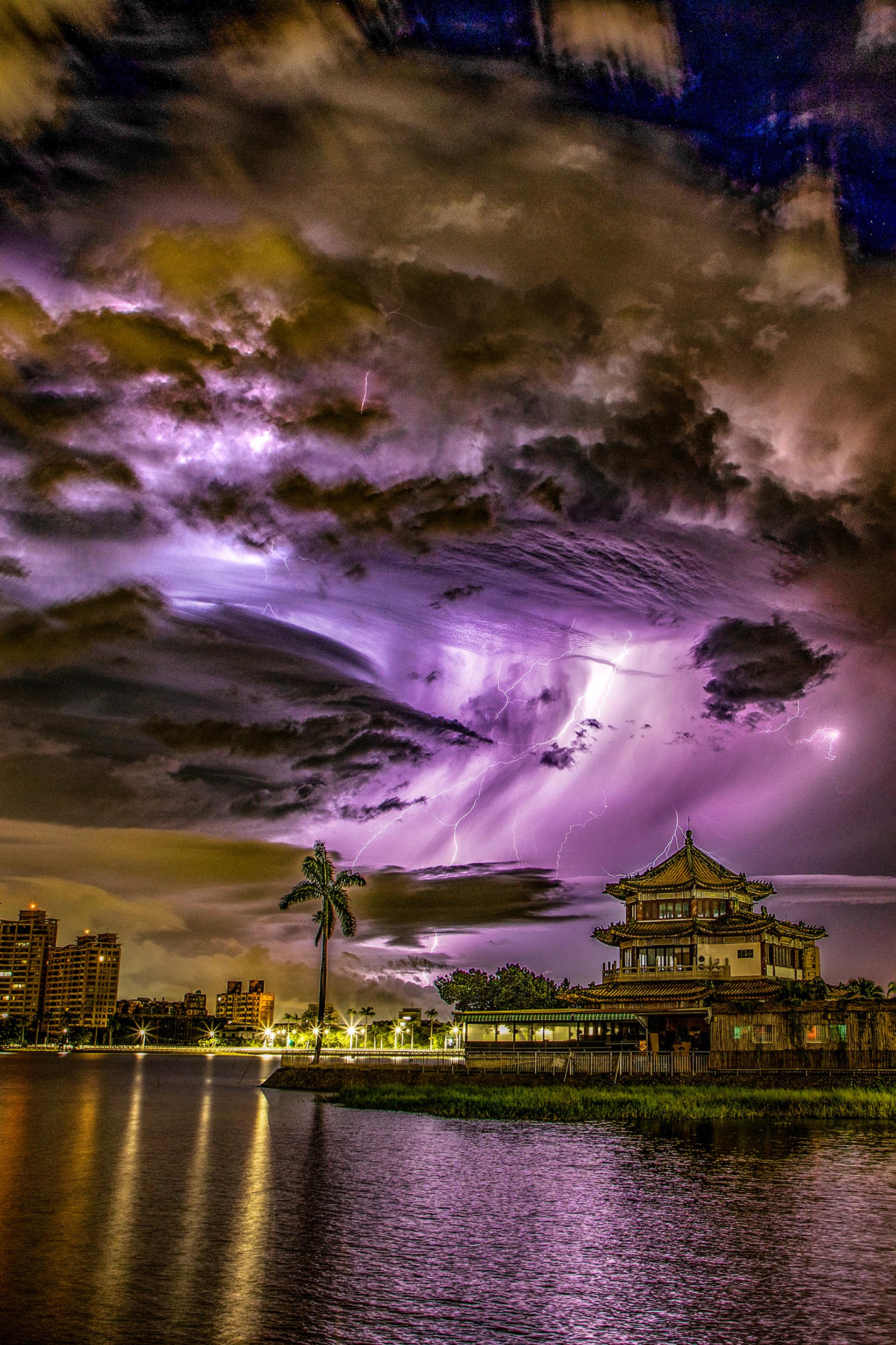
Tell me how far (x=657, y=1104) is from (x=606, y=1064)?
9148mm

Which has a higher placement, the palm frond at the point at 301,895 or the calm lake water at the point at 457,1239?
the palm frond at the point at 301,895

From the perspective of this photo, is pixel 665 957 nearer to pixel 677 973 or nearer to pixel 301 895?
pixel 677 973

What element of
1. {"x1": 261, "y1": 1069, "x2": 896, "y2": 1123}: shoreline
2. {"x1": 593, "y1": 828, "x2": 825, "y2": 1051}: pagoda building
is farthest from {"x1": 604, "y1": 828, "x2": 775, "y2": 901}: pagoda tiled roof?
{"x1": 261, "y1": 1069, "x2": 896, "y2": 1123}: shoreline

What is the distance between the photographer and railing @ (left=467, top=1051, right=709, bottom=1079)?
6194 cm

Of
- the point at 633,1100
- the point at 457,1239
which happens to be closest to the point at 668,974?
the point at 633,1100

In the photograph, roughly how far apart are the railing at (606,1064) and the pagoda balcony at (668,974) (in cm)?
1229

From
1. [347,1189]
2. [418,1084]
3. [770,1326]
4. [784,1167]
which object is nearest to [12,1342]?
[770,1326]

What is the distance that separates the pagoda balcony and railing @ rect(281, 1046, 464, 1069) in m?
13.7

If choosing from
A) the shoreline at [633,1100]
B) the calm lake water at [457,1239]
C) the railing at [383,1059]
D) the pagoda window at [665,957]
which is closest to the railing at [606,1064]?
the shoreline at [633,1100]

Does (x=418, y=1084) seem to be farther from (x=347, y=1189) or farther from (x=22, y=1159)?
(x=347, y=1189)

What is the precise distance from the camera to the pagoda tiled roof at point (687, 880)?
84.2m

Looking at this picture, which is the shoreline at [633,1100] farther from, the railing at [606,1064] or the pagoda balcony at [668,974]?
the pagoda balcony at [668,974]

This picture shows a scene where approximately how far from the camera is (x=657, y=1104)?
53250mm

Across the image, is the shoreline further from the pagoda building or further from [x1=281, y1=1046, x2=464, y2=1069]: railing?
the pagoda building
